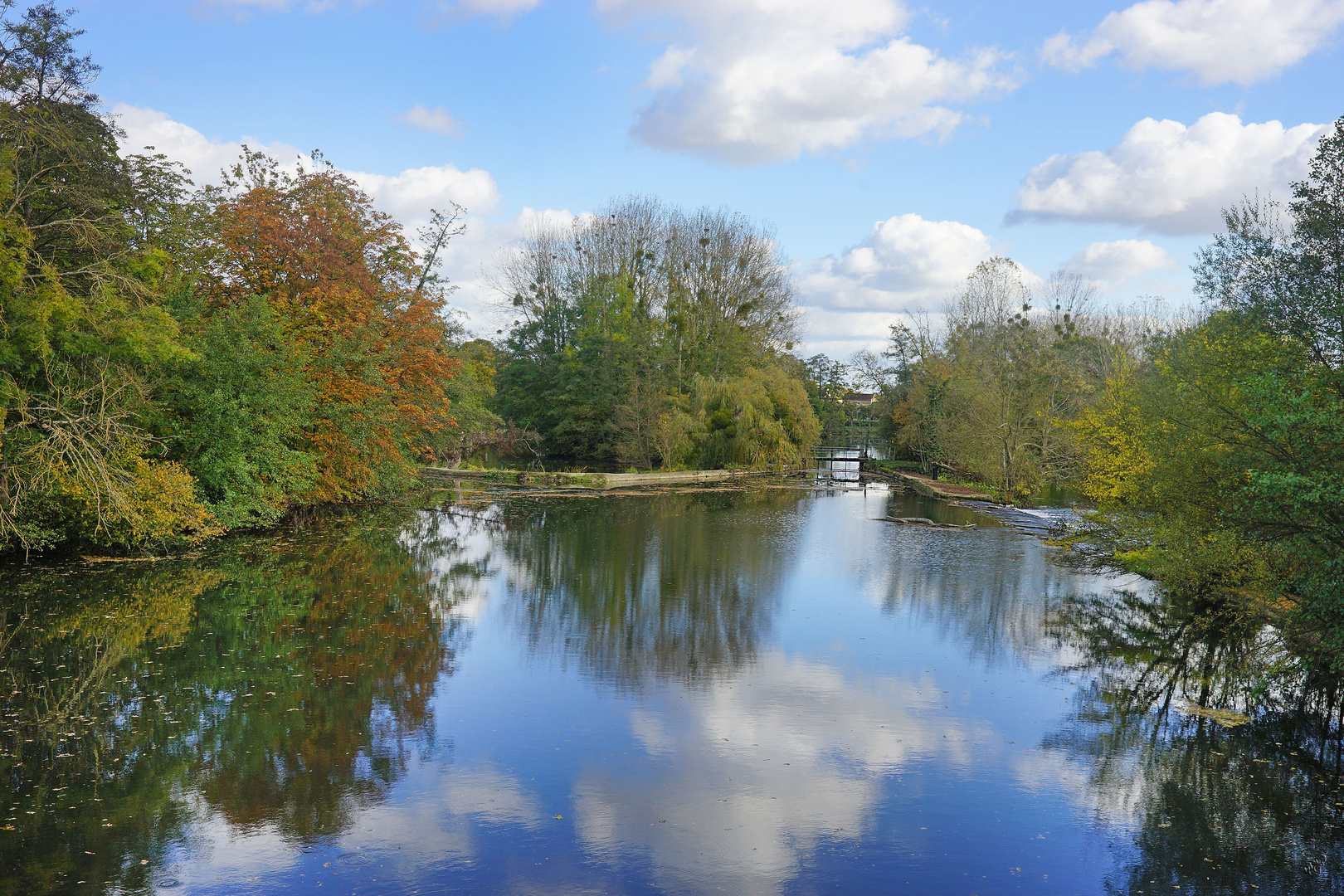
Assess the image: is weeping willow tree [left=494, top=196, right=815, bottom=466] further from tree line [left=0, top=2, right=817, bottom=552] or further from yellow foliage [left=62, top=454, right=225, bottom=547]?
yellow foliage [left=62, top=454, right=225, bottom=547]

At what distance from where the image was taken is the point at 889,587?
17375 mm

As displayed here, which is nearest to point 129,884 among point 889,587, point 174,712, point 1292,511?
point 174,712

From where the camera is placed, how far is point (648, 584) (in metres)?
16.8

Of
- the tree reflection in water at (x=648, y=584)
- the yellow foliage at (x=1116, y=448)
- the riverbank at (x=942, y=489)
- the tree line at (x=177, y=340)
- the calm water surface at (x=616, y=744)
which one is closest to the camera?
the calm water surface at (x=616, y=744)

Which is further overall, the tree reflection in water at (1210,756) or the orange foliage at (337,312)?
the orange foliage at (337,312)

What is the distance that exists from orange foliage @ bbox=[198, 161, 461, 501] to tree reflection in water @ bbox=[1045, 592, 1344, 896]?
691 inches

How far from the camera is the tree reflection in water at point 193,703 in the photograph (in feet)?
22.2

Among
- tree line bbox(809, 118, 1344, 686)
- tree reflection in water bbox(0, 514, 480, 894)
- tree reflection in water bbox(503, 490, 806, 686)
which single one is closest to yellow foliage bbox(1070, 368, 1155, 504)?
tree line bbox(809, 118, 1344, 686)

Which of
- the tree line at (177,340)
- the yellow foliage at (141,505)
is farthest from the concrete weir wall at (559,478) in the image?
the yellow foliage at (141,505)

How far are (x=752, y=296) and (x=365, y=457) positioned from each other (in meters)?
34.5

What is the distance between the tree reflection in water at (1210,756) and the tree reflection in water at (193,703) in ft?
21.6

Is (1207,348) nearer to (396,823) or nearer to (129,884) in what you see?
(396,823)

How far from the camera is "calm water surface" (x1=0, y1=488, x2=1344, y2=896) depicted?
21.3ft

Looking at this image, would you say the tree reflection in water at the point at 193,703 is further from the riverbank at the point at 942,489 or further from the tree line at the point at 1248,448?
the riverbank at the point at 942,489
